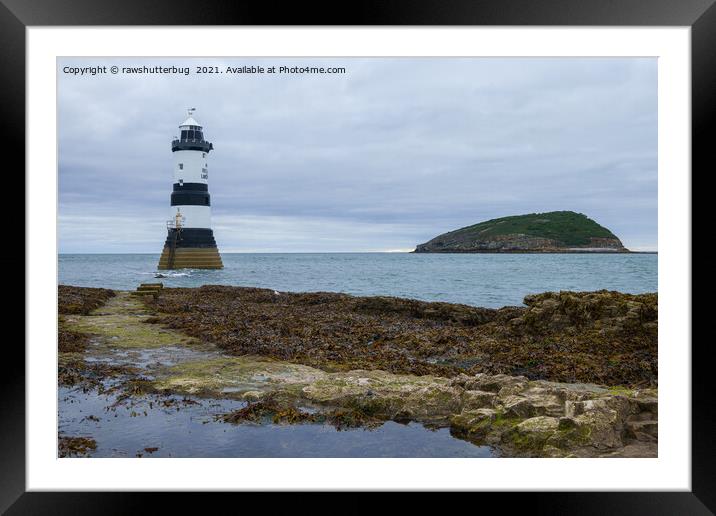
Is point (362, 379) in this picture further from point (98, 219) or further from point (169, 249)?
point (98, 219)

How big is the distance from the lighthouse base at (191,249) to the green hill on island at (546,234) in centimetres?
3565

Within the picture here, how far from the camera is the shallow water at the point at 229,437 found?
17.0 feet

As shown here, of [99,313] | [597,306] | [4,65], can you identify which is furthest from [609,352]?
[99,313]

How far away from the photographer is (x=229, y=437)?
5465 millimetres

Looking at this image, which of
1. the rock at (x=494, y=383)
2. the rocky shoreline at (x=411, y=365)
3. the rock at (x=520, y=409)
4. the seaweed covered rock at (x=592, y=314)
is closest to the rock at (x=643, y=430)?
the rocky shoreline at (x=411, y=365)

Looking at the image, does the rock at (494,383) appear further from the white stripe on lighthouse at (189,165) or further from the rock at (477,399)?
Answer: the white stripe on lighthouse at (189,165)

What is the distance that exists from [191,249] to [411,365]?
3085 centimetres

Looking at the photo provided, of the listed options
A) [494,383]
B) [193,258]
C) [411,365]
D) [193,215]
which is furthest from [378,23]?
[193,258]

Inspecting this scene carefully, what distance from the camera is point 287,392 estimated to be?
22.3 ft

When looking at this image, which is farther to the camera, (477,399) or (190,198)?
(190,198)

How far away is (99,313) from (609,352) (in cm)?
1414

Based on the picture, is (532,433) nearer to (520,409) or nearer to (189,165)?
(520,409)

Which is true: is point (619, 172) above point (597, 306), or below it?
above

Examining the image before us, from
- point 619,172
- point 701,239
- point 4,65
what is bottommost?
point 701,239
